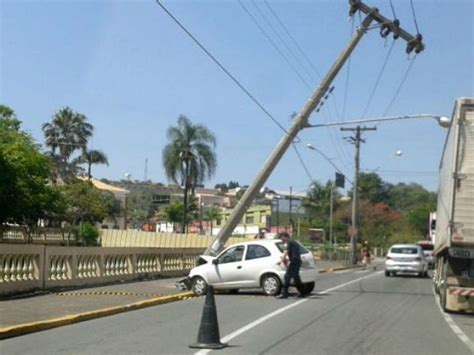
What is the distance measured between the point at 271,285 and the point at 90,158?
56.0 metres

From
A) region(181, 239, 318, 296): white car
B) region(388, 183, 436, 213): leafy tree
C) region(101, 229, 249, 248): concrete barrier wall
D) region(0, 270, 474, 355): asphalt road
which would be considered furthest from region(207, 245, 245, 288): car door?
region(388, 183, 436, 213): leafy tree

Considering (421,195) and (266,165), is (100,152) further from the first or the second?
(421,195)

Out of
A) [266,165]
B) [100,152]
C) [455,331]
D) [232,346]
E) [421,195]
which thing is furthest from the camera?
[421,195]

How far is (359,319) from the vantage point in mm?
15797

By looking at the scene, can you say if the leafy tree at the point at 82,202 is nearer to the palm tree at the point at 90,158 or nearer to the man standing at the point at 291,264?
the palm tree at the point at 90,158

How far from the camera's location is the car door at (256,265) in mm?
21562

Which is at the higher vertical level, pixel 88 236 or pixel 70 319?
pixel 88 236

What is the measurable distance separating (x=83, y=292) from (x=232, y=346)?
Answer: 10.0 m

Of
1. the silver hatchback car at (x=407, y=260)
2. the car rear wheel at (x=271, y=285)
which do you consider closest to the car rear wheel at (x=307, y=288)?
the car rear wheel at (x=271, y=285)

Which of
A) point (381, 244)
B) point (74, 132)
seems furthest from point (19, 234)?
point (381, 244)

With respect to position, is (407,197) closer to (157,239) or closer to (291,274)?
(157,239)

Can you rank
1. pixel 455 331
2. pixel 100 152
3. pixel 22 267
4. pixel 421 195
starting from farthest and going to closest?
pixel 421 195 → pixel 100 152 → pixel 22 267 → pixel 455 331

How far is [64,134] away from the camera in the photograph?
72.4 meters

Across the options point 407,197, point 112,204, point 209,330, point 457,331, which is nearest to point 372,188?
point 407,197
